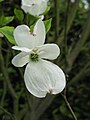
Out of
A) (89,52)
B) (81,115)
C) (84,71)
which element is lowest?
(81,115)

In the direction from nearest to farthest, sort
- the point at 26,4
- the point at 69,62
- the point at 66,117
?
the point at 26,4
the point at 69,62
the point at 66,117

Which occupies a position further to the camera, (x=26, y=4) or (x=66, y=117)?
(x=66, y=117)

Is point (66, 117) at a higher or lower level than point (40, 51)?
lower

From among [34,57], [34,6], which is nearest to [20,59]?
[34,57]

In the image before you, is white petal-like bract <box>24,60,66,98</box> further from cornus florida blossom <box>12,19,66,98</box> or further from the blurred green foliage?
the blurred green foliage

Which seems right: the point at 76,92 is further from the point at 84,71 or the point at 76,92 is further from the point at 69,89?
the point at 84,71

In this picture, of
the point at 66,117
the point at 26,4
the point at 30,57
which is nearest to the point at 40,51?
the point at 30,57

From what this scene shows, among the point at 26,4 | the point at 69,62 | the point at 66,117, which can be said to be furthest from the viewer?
the point at 66,117
